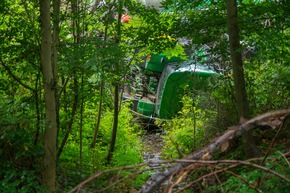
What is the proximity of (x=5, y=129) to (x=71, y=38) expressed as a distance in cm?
228

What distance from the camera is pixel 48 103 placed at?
6.32 meters

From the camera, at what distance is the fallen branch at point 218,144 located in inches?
80.1

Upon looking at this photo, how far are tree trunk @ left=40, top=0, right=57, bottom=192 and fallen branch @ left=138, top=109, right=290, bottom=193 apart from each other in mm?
4283

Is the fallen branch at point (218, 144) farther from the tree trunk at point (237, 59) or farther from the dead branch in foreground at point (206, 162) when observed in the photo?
the tree trunk at point (237, 59)

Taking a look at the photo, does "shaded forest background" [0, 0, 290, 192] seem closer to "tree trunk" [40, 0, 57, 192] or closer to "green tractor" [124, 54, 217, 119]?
"tree trunk" [40, 0, 57, 192]

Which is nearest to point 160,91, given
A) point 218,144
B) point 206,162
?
point 218,144

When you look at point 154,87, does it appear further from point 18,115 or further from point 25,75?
point 18,115

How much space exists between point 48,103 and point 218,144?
14.6 feet

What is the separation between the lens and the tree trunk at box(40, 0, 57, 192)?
6105 mm

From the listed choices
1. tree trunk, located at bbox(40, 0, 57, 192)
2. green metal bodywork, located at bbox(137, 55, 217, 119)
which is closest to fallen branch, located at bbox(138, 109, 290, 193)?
tree trunk, located at bbox(40, 0, 57, 192)

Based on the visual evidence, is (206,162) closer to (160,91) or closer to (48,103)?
(48,103)

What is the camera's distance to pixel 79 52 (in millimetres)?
6426

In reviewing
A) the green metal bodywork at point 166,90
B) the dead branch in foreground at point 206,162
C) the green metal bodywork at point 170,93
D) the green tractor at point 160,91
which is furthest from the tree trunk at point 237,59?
the green tractor at point 160,91

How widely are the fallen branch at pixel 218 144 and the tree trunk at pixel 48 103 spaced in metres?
4.28
